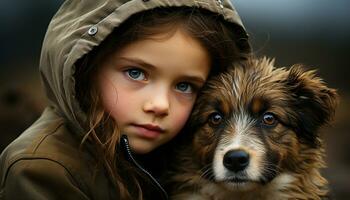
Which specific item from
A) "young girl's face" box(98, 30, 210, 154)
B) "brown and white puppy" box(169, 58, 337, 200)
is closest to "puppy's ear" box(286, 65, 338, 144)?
"brown and white puppy" box(169, 58, 337, 200)

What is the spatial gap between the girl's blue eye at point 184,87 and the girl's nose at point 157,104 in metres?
0.17

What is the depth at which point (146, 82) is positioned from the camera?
4.10m

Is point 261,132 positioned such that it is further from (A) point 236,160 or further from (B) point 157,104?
(B) point 157,104

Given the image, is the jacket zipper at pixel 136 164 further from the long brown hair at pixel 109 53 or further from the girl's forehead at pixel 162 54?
the girl's forehead at pixel 162 54

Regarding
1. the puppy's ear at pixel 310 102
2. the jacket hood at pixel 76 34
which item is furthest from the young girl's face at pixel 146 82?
the puppy's ear at pixel 310 102

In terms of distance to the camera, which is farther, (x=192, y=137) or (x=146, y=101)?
(x=192, y=137)

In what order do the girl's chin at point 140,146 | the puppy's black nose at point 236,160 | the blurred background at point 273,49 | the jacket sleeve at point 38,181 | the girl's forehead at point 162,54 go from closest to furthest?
the jacket sleeve at point 38,181
the girl's forehead at point 162,54
the girl's chin at point 140,146
the puppy's black nose at point 236,160
the blurred background at point 273,49

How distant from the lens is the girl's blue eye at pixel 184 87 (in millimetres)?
4254

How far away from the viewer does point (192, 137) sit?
4.66 m

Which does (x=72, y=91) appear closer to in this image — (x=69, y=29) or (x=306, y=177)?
(x=69, y=29)

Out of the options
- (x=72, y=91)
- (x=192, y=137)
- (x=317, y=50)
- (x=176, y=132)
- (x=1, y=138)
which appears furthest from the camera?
(x=317, y=50)

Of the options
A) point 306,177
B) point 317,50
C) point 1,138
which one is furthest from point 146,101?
point 317,50

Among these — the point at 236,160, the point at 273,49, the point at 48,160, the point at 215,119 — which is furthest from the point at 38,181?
the point at 273,49

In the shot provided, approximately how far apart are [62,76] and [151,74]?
42 centimetres
